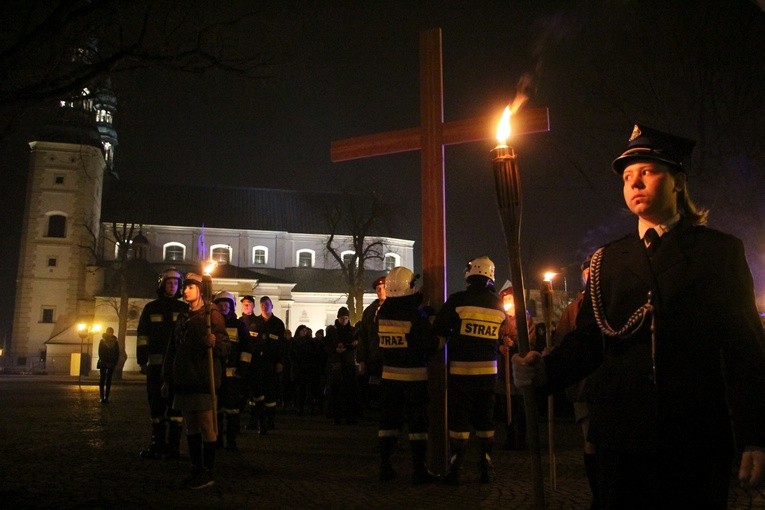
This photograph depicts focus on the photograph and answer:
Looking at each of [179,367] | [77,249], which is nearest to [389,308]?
[179,367]

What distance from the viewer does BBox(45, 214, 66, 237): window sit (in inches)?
2635

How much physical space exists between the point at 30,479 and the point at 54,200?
67619mm

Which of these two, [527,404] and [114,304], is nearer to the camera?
[527,404]

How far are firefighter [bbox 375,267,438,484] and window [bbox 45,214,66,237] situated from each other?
223 ft

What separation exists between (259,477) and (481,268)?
361cm

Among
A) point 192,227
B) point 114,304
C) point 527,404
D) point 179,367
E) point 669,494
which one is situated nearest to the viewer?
point 669,494

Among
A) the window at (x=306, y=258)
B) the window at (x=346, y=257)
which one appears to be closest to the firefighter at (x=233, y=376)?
the window at (x=346, y=257)

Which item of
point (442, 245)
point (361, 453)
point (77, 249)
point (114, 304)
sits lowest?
point (361, 453)

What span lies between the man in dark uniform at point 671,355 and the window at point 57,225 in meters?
72.6

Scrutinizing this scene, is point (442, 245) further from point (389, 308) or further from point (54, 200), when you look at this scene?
point (54, 200)

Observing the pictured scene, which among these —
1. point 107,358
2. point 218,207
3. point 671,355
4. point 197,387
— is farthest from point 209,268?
point 218,207

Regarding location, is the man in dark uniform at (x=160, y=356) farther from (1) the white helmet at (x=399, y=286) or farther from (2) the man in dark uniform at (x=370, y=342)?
(1) the white helmet at (x=399, y=286)

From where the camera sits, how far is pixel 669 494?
2445 mm

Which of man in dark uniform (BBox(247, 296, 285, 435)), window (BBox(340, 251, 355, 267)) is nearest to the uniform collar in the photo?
man in dark uniform (BBox(247, 296, 285, 435))
